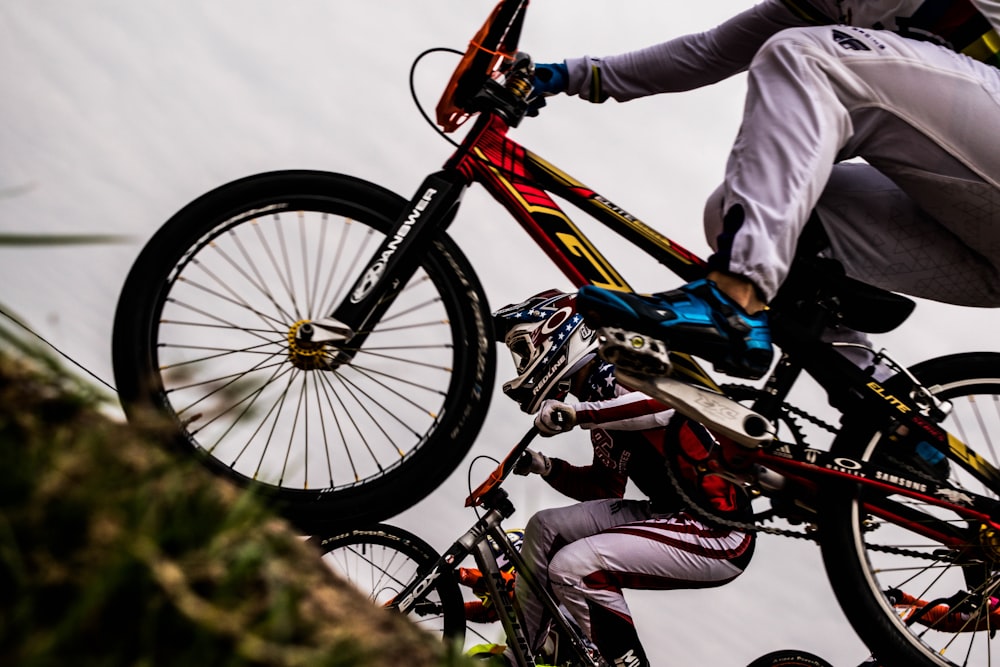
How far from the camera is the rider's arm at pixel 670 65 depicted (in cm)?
291

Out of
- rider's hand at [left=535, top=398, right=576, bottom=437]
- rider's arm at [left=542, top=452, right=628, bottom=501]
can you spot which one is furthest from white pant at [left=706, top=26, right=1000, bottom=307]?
rider's arm at [left=542, top=452, right=628, bottom=501]

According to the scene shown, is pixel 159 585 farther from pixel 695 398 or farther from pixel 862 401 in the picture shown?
pixel 862 401

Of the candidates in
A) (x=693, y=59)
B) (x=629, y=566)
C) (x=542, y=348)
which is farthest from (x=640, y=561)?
(x=693, y=59)

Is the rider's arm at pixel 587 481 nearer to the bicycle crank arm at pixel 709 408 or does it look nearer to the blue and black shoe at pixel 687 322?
the bicycle crank arm at pixel 709 408

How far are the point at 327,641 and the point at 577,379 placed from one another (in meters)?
3.69

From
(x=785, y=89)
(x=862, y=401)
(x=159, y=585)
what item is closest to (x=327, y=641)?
(x=159, y=585)

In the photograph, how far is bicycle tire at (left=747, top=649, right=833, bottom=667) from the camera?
4.45 m

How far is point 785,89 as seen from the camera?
2.17m

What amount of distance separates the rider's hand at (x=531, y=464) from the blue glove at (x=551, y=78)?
7.31 ft

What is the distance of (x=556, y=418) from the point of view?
12.5 feet

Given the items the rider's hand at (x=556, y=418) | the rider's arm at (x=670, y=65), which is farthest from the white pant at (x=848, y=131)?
the rider's hand at (x=556, y=418)

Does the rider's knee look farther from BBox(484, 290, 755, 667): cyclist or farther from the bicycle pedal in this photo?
BBox(484, 290, 755, 667): cyclist

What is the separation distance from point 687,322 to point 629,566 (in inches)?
96.1

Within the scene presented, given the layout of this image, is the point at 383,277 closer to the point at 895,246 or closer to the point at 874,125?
the point at 874,125
